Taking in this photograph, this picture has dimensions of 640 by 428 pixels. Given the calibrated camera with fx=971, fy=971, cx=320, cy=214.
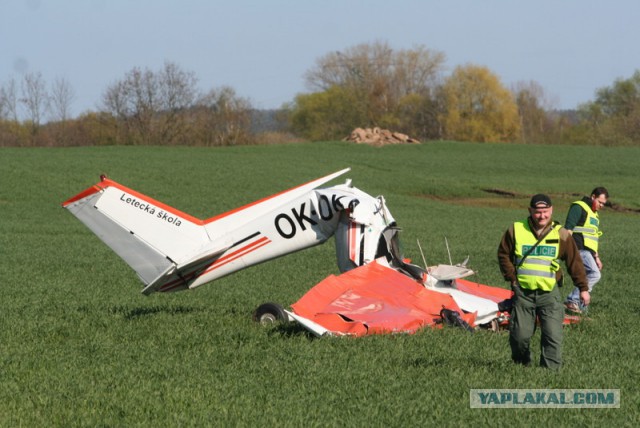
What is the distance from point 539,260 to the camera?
9.19 m

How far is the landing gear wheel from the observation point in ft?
40.0

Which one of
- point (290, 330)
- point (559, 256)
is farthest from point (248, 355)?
point (559, 256)

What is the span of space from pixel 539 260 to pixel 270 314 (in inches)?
165

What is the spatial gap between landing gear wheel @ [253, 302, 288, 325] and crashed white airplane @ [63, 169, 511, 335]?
1cm

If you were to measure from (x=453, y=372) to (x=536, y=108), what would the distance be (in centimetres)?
12299

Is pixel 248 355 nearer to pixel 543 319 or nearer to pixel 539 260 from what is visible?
pixel 543 319

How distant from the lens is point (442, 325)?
1175 centimetres

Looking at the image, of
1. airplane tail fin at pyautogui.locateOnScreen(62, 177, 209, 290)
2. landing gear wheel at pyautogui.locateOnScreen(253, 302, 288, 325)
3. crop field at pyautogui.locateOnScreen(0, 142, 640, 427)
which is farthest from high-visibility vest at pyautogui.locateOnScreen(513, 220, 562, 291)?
airplane tail fin at pyautogui.locateOnScreen(62, 177, 209, 290)

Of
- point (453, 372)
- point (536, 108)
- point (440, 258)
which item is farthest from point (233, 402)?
point (536, 108)

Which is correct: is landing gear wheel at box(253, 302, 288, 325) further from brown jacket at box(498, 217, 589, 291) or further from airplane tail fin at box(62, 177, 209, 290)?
brown jacket at box(498, 217, 589, 291)

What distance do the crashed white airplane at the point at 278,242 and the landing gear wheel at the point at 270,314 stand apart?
0.5 inches

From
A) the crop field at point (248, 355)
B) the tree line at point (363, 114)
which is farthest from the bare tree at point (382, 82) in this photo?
the crop field at point (248, 355)

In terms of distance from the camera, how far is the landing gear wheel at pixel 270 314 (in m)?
12.2

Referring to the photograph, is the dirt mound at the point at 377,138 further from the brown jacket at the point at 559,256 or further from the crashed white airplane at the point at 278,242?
the brown jacket at the point at 559,256
